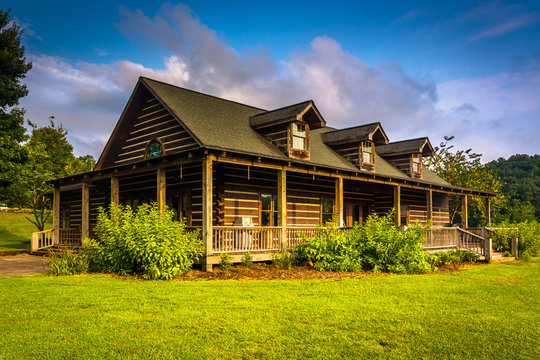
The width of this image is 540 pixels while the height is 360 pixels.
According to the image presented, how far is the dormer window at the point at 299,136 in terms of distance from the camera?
20.7 meters

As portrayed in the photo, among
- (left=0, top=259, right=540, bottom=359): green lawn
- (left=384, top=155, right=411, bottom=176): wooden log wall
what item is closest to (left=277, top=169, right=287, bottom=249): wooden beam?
(left=0, top=259, right=540, bottom=359): green lawn

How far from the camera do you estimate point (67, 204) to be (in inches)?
1245

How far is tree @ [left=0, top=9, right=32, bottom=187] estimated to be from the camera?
92.6ft

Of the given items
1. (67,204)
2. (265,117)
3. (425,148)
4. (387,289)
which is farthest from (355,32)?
(67,204)

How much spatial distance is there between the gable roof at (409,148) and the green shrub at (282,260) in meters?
16.3

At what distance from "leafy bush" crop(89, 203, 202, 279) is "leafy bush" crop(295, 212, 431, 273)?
4.80 meters

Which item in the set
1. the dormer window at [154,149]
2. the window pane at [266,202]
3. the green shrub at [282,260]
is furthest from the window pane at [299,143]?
the dormer window at [154,149]

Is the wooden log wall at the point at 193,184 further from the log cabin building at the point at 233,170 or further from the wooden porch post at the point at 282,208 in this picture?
the wooden porch post at the point at 282,208

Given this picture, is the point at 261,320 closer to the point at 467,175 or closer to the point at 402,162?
the point at 402,162

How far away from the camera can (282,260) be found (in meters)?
16.3

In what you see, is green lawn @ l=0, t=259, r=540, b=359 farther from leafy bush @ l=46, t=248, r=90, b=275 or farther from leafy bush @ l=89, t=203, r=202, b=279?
leafy bush @ l=46, t=248, r=90, b=275

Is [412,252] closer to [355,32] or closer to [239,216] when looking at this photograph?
[239,216]

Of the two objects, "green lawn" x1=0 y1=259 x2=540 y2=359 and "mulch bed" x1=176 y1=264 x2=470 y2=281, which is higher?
"green lawn" x1=0 y1=259 x2=540 y2=359

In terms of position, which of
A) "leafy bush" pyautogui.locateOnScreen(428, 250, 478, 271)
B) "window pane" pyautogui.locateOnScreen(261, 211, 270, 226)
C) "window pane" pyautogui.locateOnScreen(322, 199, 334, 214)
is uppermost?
"window pane" pyautogui.locateOnScreen(322, 199, 334, 214)
